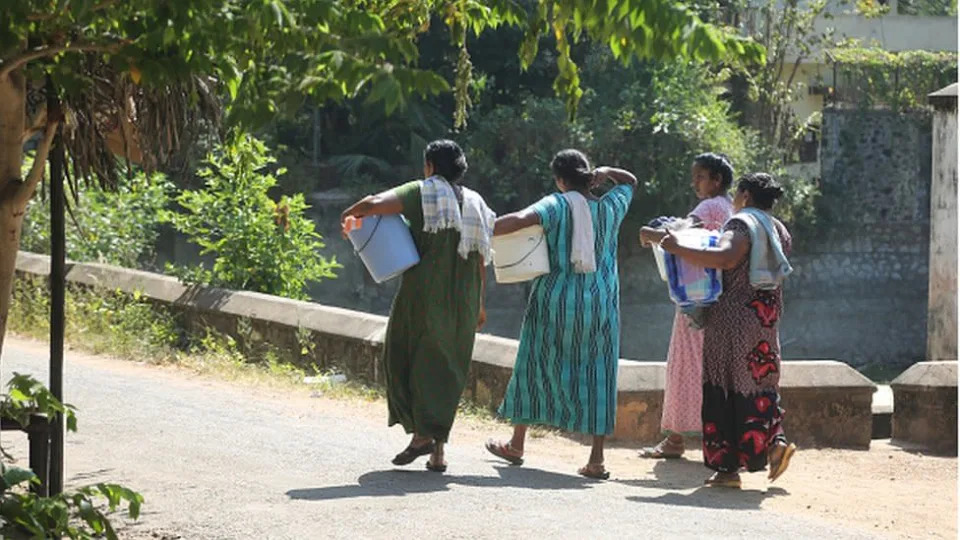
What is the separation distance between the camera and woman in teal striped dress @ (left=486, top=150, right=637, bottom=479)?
29.5 feet

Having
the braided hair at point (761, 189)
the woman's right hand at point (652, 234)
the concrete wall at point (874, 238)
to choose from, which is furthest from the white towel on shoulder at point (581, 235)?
the concrete wall at point (874, 238)

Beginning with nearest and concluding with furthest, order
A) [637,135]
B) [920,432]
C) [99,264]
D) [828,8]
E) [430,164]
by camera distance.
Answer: [430,164] → [920,432] → [99,264] → [637,135] → [828,8]

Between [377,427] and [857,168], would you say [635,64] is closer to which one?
[857,168]

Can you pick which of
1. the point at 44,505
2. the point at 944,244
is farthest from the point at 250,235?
the point at 944,244

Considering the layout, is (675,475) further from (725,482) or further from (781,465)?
(781,465)

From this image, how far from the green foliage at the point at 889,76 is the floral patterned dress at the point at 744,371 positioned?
20395 millimetres

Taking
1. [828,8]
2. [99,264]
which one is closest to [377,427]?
[99,264]

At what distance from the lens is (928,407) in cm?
1097

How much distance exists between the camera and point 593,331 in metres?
9.09

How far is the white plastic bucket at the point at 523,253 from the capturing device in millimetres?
9000

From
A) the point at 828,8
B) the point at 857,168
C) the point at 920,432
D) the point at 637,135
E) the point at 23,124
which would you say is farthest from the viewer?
the point at 828,8

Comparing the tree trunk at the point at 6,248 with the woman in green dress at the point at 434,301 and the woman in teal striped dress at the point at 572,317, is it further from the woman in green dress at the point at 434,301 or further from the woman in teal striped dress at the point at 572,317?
the woman in teal striped dress at the point at 572,317

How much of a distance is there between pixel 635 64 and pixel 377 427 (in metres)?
16.1

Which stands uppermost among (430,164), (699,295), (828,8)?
(828,8)
